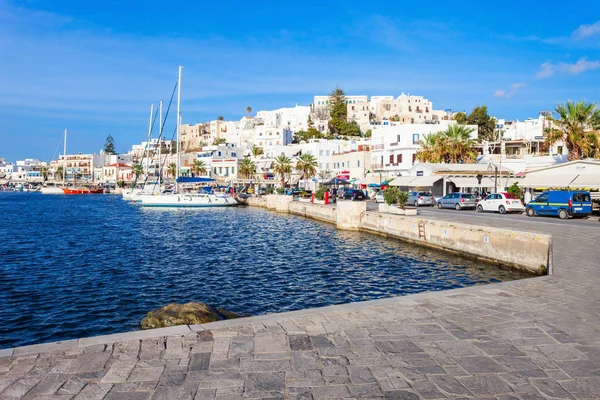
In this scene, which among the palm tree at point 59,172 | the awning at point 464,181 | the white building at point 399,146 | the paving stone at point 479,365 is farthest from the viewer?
the palm tree at point 59,172

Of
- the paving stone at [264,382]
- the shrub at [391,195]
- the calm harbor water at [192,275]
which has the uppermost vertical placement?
the shrub at [391,195]

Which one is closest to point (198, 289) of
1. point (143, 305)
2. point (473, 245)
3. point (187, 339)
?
point (143, 305)

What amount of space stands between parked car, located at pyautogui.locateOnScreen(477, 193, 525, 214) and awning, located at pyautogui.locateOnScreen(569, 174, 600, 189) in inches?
136

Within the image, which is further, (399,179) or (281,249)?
(399,179)

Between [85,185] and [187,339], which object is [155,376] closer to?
[187,339]

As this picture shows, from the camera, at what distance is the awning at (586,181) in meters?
29.3

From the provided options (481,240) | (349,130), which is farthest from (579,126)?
(349,130)

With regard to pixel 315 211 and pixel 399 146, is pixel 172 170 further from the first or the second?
pixel 315 211

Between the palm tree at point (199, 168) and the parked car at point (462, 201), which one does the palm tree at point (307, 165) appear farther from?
the parked car at point (462, 201)

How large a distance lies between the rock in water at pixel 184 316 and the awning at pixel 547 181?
28744mm

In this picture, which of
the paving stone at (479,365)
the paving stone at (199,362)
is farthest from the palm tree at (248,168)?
the paving stone at (479,365)

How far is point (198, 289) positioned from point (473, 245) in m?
11.2

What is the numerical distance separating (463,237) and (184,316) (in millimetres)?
14514

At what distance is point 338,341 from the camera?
6.80m
